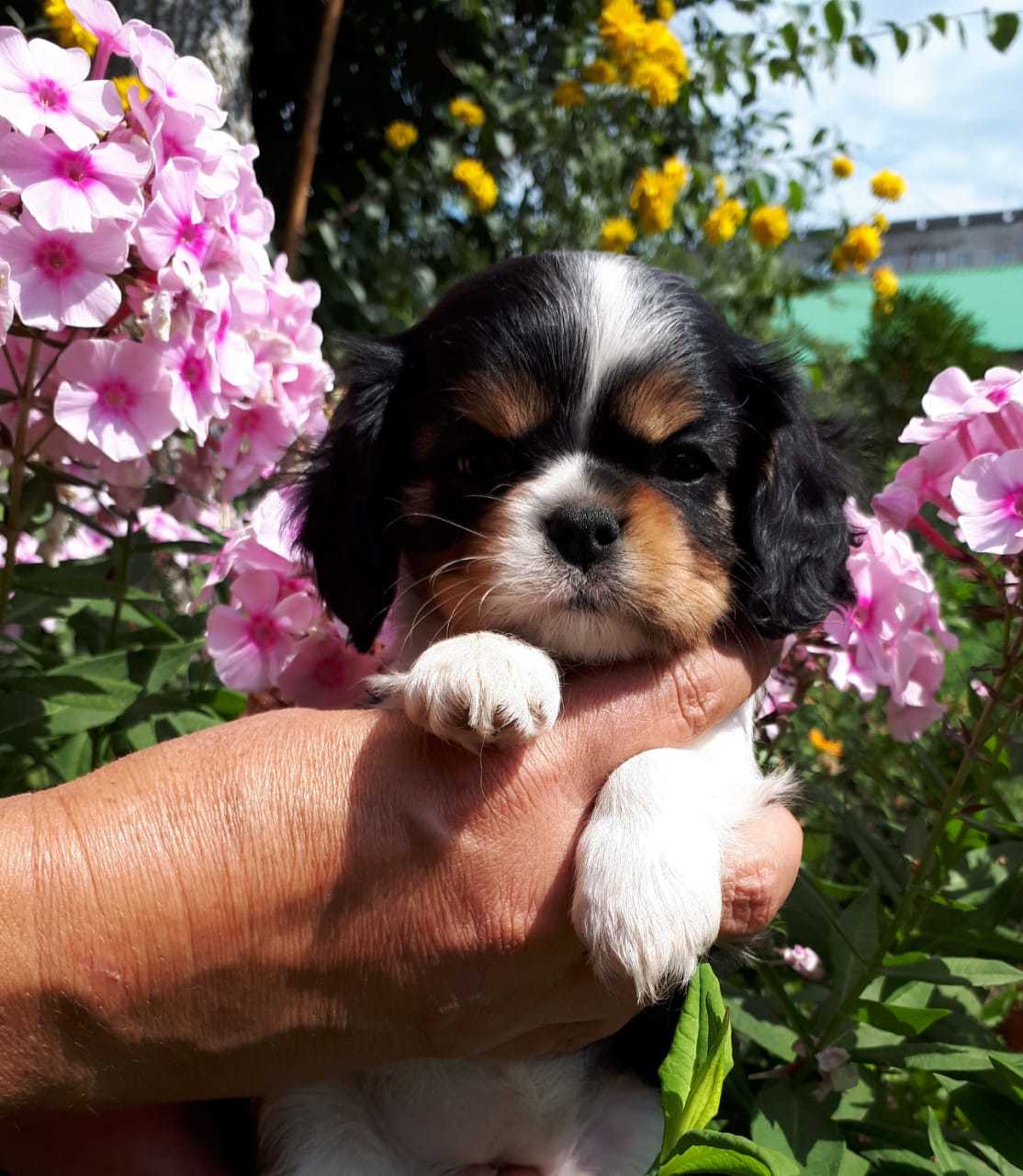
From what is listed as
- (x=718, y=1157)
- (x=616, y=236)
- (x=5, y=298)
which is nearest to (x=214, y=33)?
(x=616, y=236)

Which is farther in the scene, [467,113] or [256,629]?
[467,113]

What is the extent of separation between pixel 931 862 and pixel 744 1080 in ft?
1.85

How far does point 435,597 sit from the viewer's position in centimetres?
189

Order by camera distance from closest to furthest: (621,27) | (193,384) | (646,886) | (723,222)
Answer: (646,886), (193,384), (621,27), (723,222)

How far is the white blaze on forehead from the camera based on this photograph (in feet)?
6.01

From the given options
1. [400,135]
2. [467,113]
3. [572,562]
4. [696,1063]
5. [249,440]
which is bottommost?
[696,1063]

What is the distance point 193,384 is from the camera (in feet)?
6.39

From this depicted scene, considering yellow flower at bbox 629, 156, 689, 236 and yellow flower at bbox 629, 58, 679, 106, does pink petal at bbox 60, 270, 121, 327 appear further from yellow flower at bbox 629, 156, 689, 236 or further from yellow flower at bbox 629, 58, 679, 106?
yellow flower at bbox 629, 58, 679, 106

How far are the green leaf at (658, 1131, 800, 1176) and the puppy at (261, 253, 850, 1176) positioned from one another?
20 centimetres

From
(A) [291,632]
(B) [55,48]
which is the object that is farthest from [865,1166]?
(B) [55,48]

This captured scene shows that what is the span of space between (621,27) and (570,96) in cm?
46

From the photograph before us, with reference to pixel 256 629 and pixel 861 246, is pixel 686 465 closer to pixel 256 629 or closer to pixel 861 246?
pixel 256 629

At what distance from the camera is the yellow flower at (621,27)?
18.7 ft

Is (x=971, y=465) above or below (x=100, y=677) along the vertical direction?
above
